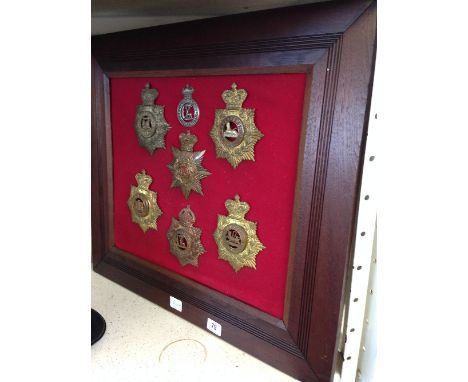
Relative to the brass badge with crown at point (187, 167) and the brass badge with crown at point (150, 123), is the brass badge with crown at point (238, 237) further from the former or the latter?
Result: the brass badge with crown at point (150, 123)

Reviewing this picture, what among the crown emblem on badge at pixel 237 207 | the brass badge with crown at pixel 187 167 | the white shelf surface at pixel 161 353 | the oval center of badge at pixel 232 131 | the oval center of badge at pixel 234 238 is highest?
the oval center of badge at pixel 232 131

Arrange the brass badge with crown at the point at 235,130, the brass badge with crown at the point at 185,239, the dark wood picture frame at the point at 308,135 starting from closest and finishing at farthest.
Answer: the dark wood picture frame at the point at 308,135 → the brass badge with crown at the point at 235,130 → the brass badge with crown at the point at 185,239

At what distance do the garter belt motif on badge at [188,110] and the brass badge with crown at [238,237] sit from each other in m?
0.15

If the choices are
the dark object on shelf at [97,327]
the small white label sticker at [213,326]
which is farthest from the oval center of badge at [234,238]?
the dark object on shelf at [97,327]

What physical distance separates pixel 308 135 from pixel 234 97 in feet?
0.43

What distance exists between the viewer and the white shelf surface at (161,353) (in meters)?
0.51

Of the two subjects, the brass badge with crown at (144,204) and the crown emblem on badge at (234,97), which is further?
the brass badge with crown at (144,204)

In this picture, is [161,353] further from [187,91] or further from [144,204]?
[187,91]

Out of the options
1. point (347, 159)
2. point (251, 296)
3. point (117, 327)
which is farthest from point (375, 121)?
point (117, 327)

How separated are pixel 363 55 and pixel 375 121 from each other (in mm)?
73

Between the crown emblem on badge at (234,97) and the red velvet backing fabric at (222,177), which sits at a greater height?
the crown emblem on badge at (234,97)

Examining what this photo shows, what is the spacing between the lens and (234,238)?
0.56 m

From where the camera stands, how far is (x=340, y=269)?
1.47 feet
